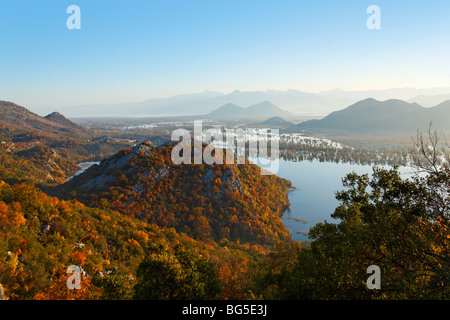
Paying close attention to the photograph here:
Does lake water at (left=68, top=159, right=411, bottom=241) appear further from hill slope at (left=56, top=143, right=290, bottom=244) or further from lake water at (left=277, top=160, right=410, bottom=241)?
hill slope at (left=56, top=143, right=290, bottom=244)

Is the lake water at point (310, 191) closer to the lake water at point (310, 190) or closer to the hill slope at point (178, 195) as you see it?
the lake water at point (310, 190)

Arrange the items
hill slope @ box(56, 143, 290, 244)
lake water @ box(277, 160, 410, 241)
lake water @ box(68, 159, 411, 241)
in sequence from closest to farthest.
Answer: hill slope @ box(56, 143, 290, 244) < lake water @ box(68, 159, 411, 241) < lake water @ box(277, 160, 410, 241)

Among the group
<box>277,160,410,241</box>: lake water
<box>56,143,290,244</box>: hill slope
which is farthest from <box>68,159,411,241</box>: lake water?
<box>56,143,290,244</box>: hill slope

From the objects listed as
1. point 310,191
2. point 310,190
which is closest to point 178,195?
point 310,191

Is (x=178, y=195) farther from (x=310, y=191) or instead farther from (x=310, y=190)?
(x=310, y=190)

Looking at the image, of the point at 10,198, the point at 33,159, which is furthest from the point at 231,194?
the point at 33,159

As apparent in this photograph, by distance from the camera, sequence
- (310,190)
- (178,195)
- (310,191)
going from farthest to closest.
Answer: (310,190), (310,191), (178,195)
